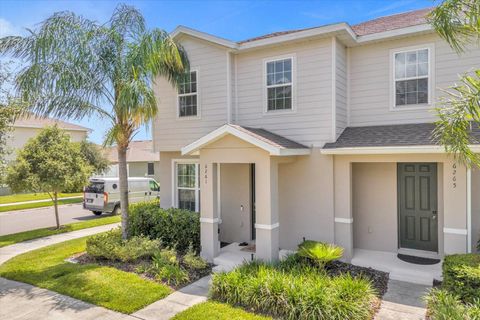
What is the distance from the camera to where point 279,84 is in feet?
32.7

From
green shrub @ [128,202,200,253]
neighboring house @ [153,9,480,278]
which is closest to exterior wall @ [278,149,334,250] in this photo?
neighboring house @ [153,9,480,278]

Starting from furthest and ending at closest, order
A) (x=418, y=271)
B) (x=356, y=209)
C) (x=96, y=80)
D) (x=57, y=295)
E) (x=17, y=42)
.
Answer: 1. (x=356, y=209)
2. (x=96, y=80)
3. (x=17, y=42)
4. (x=418, y=271)
5. (x=57, y=295)

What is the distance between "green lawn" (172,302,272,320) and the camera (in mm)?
5934

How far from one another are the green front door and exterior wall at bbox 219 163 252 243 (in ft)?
15.1

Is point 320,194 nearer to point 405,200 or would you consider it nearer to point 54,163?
point 405,200

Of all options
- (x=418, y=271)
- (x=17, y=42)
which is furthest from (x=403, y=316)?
(x=17, y=42)

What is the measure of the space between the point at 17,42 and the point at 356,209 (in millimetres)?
10467

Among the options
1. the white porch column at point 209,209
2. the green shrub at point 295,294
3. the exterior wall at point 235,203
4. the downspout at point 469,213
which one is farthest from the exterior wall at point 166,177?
the downspout at point 469,213

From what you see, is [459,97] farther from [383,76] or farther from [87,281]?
[87,281]

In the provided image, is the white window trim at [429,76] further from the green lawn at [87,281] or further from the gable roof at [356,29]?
the green lawn at [87,281]

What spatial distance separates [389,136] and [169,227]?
6.96m

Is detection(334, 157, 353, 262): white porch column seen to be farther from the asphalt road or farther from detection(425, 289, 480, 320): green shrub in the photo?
the asphalt road

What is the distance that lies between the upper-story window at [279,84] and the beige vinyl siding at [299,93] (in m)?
0.18

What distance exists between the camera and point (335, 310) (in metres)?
5.71
